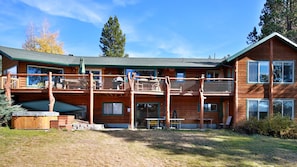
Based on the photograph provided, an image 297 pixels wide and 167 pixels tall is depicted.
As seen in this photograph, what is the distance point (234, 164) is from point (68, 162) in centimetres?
551

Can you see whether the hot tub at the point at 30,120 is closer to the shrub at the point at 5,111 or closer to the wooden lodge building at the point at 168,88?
the shrub at the point at 5,111

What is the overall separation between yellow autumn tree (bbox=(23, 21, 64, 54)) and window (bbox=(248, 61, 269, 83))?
3011cm

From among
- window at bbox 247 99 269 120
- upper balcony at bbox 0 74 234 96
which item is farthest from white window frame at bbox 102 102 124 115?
window at bbox 247 99 269 120

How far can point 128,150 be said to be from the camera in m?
10.4

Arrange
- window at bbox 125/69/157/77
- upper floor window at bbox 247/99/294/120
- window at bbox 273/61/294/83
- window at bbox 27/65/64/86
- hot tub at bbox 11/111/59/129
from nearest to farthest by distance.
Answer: hot tub at bbox 11/111/59/129 → upper floor window at bbox 247/99/294/120 → window at bbox 273/61/294/83 → window at bbox 27/65/64/86 → window at bbox 125/69/157/77

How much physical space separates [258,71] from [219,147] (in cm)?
899

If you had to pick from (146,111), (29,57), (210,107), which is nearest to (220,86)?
(210,107)

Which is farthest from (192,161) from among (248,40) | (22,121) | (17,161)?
(248,40)

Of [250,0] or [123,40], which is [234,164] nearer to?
[250,0]

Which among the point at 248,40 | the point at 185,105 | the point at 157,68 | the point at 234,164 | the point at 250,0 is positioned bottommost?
the point at 234,164

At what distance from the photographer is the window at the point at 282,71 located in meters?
18.2

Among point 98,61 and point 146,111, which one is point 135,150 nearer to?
point 146,111

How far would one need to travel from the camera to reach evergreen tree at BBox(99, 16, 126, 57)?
4419cm

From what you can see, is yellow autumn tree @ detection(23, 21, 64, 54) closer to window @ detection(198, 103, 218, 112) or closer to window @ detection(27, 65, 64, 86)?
window @ detection(27, 65, 64, 86)
